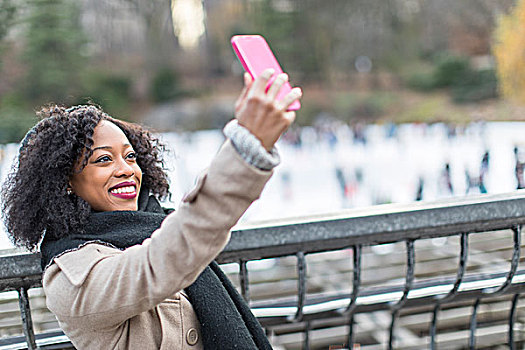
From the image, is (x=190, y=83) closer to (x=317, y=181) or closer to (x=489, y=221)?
(x=317, y=181)

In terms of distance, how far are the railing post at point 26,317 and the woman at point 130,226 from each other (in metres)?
0.19

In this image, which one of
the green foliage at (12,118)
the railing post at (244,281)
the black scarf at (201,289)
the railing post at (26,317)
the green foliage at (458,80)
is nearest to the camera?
the black scarf at (201,289)

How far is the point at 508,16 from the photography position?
1101 inches

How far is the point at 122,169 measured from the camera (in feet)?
3.67

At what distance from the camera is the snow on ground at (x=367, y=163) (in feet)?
52.9

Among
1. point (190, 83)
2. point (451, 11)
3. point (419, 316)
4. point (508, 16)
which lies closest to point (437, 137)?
point (508, 16)

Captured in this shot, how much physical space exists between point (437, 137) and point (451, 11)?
10508mm

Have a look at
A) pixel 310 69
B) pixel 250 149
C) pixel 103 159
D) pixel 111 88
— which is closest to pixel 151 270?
pixel 250 149

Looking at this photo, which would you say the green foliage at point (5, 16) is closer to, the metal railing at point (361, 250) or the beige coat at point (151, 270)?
the metal railing at point (361, 250)

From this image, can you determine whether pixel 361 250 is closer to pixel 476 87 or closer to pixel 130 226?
pixel 130 226

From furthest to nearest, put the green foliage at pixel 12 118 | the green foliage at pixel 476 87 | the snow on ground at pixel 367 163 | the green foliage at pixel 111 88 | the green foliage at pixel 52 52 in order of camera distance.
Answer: the green foliage at pixel 111 88 < the green foliage at pixel 476 87 < the green foliage at pixel 52 52 < the green foliage at pixel 12 118 < the snow on ground at pixel 367 163

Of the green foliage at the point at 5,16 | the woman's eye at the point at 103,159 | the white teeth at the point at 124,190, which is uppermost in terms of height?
the green foliage at the point at 5,16

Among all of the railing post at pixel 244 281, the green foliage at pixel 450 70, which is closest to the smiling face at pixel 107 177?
the railing post at pixel 244 281

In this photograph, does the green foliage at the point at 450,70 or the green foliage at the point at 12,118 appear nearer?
the green foliage at the point at 12,118
